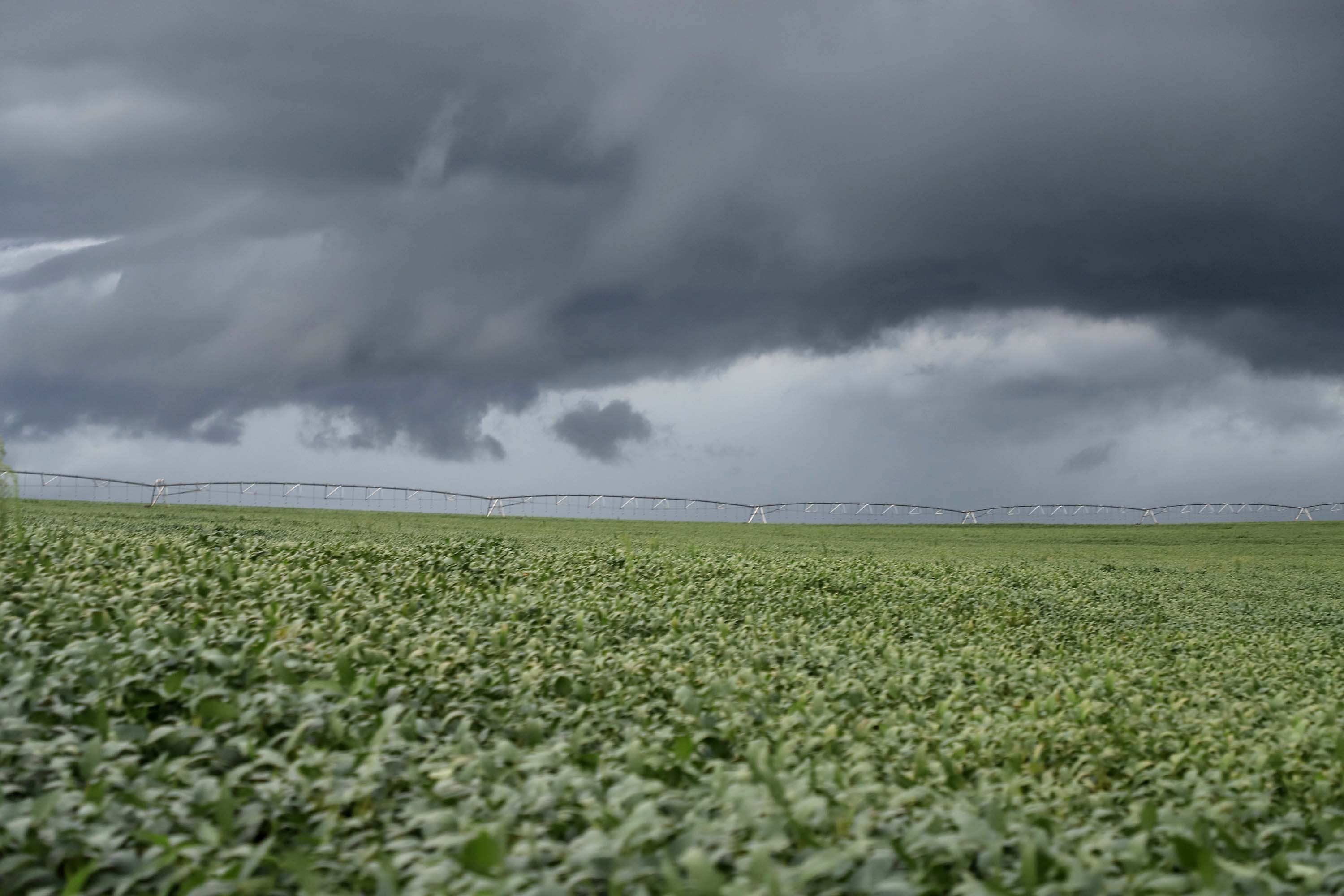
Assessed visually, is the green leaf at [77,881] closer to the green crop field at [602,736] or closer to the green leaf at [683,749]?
the green crop field at [602,736]

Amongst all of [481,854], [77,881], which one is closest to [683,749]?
[481,854]

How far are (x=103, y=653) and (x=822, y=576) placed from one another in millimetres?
7382

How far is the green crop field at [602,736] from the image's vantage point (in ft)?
9.41

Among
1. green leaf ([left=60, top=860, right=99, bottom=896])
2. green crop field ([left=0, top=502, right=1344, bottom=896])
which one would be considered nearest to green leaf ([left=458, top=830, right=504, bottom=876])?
green crop field ([left=0, top=502, right=1344, bottom=896])

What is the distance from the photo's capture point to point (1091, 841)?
10.4 ft

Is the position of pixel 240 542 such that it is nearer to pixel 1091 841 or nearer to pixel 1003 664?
pixel 1003 664

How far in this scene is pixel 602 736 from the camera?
4.54 meters

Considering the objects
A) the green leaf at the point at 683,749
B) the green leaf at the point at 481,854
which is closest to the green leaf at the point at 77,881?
the green leaf at the point at 481,854

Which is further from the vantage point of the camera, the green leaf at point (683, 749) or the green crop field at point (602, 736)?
the green leaf at point (683, 749)

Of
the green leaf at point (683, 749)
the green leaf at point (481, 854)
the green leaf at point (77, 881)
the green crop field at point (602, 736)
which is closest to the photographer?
the green leaf at point (481, 854)

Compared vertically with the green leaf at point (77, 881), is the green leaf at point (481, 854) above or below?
above

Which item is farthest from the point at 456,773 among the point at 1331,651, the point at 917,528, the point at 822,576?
the point at 917,528

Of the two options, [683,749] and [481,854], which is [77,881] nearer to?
[481,854]

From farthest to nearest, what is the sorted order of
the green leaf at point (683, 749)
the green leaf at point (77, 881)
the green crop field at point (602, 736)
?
1. the green leaf at point (683, 749)
2. the green crop field at point (602, 736)
3. the green leaf at point (77, 881)
